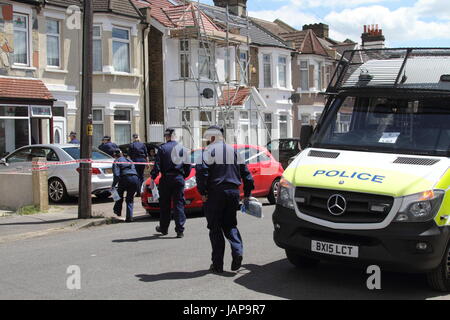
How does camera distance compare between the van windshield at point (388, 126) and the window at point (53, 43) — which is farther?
the window at point (53, 43)

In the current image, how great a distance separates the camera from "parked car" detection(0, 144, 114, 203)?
585 inches

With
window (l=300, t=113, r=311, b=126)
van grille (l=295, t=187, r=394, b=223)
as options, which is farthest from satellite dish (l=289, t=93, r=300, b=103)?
van grille (l=295, t=187, r=394, b=223)

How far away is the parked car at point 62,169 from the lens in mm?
14867

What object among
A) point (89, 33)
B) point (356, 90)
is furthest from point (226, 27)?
point (356, 90)

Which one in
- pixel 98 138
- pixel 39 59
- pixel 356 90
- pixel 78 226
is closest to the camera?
pixel 356 90

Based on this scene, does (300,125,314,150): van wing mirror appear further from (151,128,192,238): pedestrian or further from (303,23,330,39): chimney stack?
(303,23,330,39): chimney stack

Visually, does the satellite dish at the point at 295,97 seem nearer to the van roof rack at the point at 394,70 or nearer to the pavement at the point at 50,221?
the pavement at the point at 50,221

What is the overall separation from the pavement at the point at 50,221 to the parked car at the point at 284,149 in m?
9.53

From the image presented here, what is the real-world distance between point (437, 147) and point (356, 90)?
4.56ft

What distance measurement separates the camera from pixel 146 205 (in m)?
12.6

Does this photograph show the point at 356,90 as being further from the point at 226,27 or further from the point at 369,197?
the point at 226,27

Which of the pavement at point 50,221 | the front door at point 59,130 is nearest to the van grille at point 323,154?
the pavement at point 50,221

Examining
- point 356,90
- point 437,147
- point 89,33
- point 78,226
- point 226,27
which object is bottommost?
point 78,226
